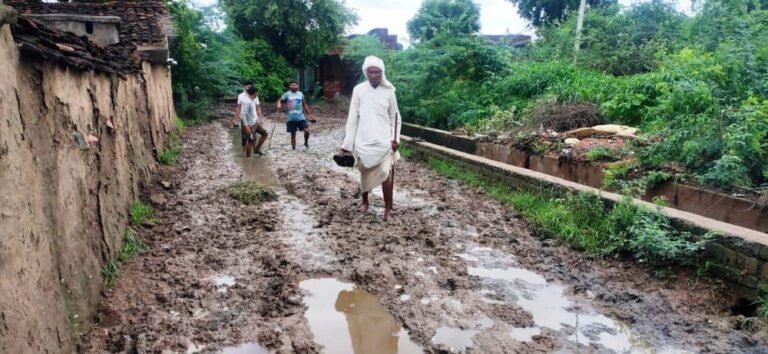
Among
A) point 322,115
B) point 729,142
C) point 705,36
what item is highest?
point 705,36

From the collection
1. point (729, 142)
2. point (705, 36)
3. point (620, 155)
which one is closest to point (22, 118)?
point (729, 142)

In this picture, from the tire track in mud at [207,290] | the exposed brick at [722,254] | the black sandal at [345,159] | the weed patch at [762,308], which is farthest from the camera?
the black sandal at [345,159]

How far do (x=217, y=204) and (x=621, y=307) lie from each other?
4.66 metres

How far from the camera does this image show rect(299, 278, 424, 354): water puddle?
10.4 feet

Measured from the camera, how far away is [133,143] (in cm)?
625

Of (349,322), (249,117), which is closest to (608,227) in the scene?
(349,322)

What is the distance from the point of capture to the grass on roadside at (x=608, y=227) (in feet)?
13.7

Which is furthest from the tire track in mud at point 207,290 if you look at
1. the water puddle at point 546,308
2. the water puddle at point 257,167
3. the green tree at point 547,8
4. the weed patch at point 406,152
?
the green tree at point 547,8

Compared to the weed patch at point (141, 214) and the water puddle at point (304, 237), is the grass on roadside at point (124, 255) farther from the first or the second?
the water puddle at point (304, 237)

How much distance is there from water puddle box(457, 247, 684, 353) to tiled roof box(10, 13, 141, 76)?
3.19 meters

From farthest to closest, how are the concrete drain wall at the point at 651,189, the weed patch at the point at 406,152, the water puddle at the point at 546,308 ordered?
the weed patch at the point at 406,152 < the concrete drain wall at the point at 651,189 < the water puddle at the point at 546,308

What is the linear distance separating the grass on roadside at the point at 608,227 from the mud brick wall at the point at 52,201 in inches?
159

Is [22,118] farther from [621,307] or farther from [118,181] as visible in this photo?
[621,307]

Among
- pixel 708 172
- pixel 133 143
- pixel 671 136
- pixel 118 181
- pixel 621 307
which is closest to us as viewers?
pixel 621 307
